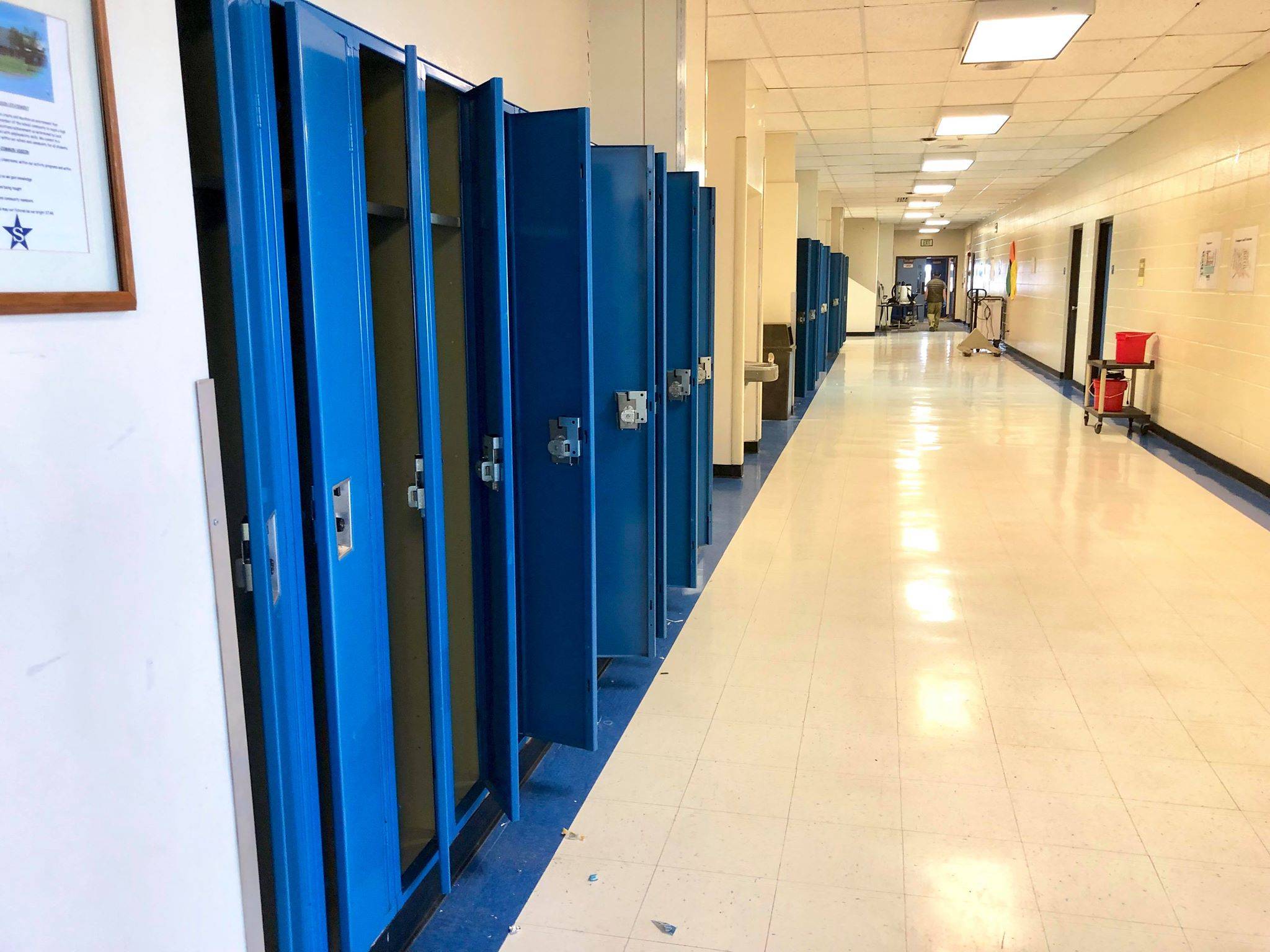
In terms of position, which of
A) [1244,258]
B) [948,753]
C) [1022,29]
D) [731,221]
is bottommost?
[948,753]

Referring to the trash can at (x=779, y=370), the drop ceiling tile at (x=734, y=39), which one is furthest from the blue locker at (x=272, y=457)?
the trash can at (x=779, y=370)

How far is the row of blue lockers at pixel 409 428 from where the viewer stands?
161 centimetres

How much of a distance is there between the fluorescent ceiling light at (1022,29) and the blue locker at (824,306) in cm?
675

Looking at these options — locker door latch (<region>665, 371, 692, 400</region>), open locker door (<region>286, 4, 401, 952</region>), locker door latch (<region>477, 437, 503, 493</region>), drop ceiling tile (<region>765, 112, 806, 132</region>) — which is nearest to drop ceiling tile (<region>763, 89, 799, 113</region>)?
drop ceiling tile (<region>765, 112, 806, 132</region>)

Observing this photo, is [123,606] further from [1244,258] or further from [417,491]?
[1244,258]

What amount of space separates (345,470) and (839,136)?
940cm

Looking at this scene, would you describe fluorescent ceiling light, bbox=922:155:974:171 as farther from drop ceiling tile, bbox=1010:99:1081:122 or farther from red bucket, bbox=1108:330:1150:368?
red bucket, bbox=1108:330:1150:368

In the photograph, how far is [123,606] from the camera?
134 cm

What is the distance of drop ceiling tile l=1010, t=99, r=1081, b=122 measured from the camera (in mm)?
8359

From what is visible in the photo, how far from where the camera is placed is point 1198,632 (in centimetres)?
394

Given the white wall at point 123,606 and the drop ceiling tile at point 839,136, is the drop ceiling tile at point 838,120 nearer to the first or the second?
the drop ceiling tile at point 839,136

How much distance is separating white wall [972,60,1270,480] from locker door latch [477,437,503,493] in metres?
6.26

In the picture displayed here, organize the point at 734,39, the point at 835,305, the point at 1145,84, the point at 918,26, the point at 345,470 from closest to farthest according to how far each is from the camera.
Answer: the point at 345,470, the point at 918,26, the point at 734,39, the point at 1145,84, the point at 835,305

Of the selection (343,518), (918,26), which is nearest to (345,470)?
(343,518)
